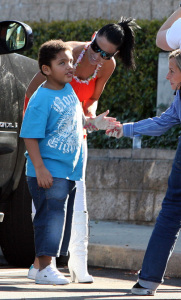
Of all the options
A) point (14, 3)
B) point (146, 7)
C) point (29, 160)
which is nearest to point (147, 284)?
point (29, 160)

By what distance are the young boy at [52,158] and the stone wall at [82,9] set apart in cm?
697

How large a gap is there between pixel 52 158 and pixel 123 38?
107 centimetres

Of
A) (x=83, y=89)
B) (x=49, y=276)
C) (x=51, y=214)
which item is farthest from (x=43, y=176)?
(x=83, y=89)

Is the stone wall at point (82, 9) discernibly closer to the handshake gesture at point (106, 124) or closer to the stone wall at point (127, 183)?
the stone wall at point (127, 183)

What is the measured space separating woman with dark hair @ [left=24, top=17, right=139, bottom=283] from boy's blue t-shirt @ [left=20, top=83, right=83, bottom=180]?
37 cm

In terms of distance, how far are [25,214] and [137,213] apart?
3140mm

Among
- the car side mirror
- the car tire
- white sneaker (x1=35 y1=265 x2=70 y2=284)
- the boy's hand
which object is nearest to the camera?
the boy's hand

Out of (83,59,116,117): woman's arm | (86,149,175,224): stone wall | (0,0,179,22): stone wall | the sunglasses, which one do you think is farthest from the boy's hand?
(0,0,179,22): stone wall

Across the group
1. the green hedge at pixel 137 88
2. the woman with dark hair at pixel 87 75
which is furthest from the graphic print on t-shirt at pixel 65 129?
the green hedge at pixel 137 88

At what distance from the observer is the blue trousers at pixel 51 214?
4.55 metres

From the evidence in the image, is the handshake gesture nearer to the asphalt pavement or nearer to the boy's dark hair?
the boy's dark hair

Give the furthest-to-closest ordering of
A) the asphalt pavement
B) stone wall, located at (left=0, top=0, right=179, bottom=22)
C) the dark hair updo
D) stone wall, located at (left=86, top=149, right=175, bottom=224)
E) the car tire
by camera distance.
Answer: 1. stone wall, located at (left=0, top=0, right=179, bottom=22)
2. stone wall, located at (left=86, top=149, right=175, bottom=224)
3. the car tire
4. the dark hair updo
5. the asphalt pavement

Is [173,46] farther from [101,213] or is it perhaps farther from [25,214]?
[101,213]

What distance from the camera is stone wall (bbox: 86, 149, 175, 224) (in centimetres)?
841
